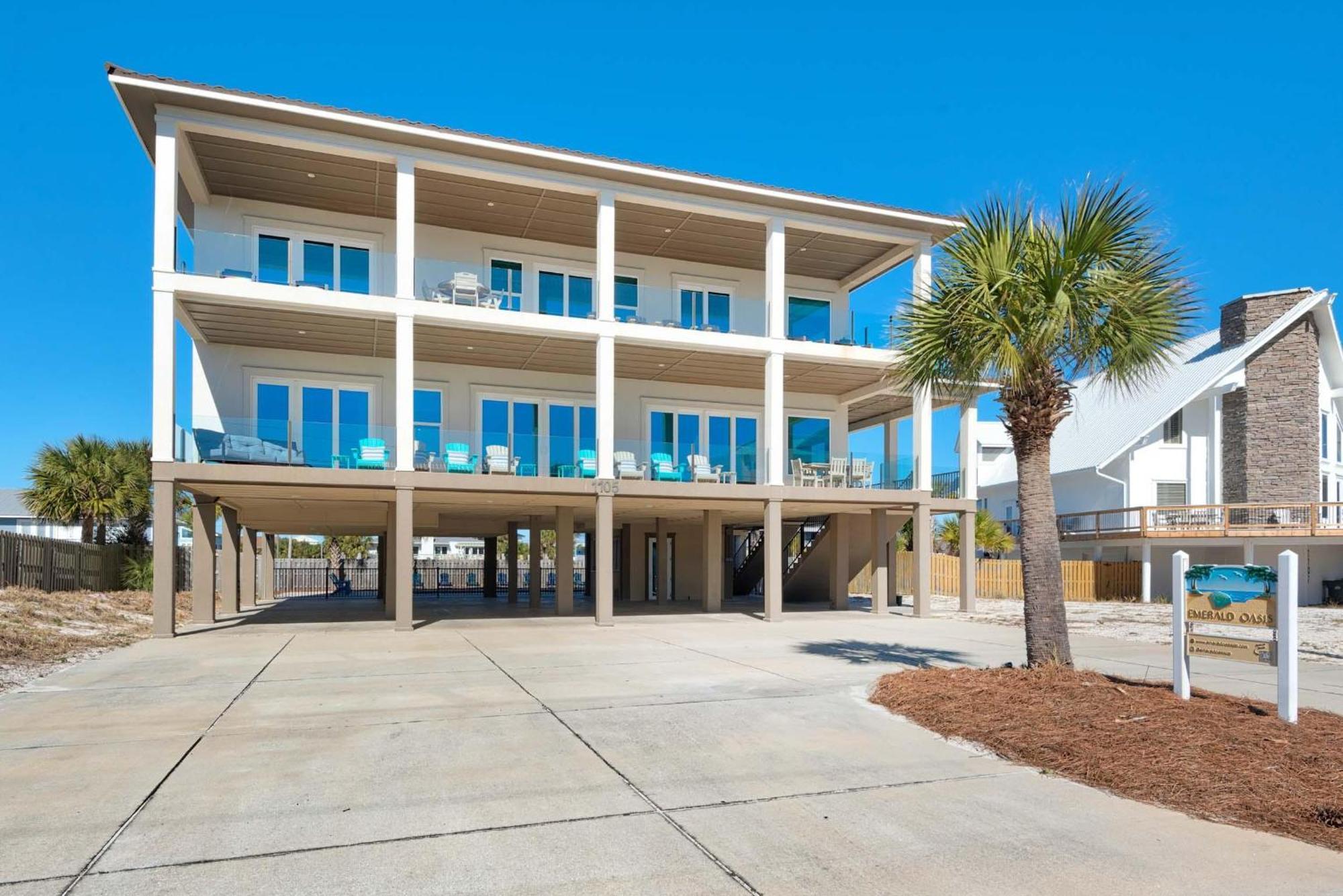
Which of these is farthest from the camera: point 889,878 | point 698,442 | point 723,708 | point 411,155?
point 698,442

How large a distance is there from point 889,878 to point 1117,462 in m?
35.6

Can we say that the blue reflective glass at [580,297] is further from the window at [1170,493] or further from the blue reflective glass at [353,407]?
the window at [1170,493]

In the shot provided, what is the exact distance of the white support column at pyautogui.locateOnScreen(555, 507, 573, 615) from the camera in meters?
23.2

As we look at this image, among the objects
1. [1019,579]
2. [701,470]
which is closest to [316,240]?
[701,470]

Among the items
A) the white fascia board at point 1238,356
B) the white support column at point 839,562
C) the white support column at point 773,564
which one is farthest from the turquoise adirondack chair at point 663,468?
the white fascia board at point 1238,356

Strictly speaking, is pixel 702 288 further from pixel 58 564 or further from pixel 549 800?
pixel 549 800

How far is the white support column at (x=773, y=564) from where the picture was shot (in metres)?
21.4

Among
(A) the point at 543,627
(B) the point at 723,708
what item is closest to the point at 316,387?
(A) the point at 543,627

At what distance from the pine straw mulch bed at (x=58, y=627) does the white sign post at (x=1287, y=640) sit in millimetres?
13948

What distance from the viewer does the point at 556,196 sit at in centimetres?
2138

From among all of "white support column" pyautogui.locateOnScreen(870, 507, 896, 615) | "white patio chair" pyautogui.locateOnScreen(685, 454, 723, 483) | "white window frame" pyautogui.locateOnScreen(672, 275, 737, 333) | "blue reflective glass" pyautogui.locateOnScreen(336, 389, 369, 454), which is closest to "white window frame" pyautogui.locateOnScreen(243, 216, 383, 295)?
"blue reflective glass" pyautogui.locateOnScreen(336, 389, 369, 454)

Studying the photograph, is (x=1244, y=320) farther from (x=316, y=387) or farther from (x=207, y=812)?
(x=207, y=812)

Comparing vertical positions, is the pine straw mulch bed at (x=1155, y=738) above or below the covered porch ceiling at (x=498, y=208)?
below

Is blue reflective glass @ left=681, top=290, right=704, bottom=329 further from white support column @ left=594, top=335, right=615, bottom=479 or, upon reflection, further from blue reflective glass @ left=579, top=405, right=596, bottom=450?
white support column @ left=594, top=335, right=615, bottom=479
